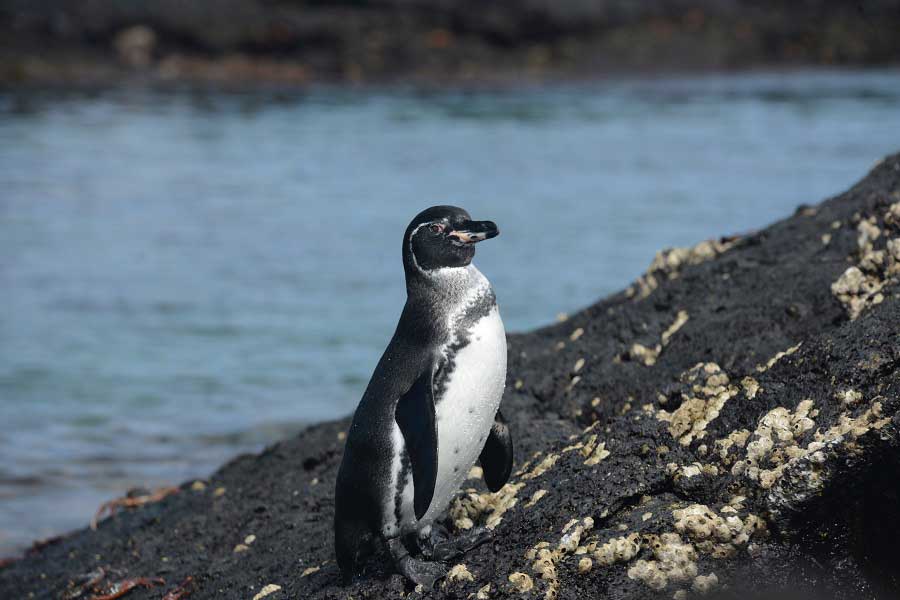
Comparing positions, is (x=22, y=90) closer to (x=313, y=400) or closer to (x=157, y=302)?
(x=157, y=302)

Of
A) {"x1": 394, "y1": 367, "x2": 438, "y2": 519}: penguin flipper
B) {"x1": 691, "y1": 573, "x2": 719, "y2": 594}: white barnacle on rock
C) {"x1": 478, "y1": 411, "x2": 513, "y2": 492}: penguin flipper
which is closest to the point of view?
{"x1": 691, "y1": 573, "x2": 719, "y2": 594}: white barnacle on rock

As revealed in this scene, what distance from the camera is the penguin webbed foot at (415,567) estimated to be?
4.02 meters

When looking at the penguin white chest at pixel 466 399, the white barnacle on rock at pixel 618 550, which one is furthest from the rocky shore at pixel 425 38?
the white barnacle on rock at pixel 618 550

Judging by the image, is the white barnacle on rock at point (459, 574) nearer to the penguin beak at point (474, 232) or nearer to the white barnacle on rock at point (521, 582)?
the white barnacle on rock at point (521, 582)

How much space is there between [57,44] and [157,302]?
25594 mm

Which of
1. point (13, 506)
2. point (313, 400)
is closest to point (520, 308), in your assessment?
point (313, 400)

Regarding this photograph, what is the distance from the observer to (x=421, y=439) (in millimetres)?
3947

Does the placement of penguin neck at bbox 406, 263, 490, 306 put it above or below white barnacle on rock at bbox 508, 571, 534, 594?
above

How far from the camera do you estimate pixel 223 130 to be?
27484 millimetres

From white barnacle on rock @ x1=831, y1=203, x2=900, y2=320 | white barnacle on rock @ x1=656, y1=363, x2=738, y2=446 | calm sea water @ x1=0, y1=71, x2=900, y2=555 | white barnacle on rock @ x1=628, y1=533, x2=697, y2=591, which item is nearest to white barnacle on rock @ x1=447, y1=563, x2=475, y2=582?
white barnacle on rock @ x1=628, y1=533, x2=697, y2=591

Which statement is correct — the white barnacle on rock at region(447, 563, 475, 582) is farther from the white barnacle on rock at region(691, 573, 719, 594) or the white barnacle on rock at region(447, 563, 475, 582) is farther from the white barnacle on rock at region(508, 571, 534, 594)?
the white barnacle on rock at region(691, 573, 719, 594)

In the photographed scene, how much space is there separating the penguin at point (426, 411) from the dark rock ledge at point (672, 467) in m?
0.17

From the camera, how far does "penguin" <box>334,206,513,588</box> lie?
4016 mm

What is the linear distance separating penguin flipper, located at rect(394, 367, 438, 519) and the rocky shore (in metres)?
32.6
